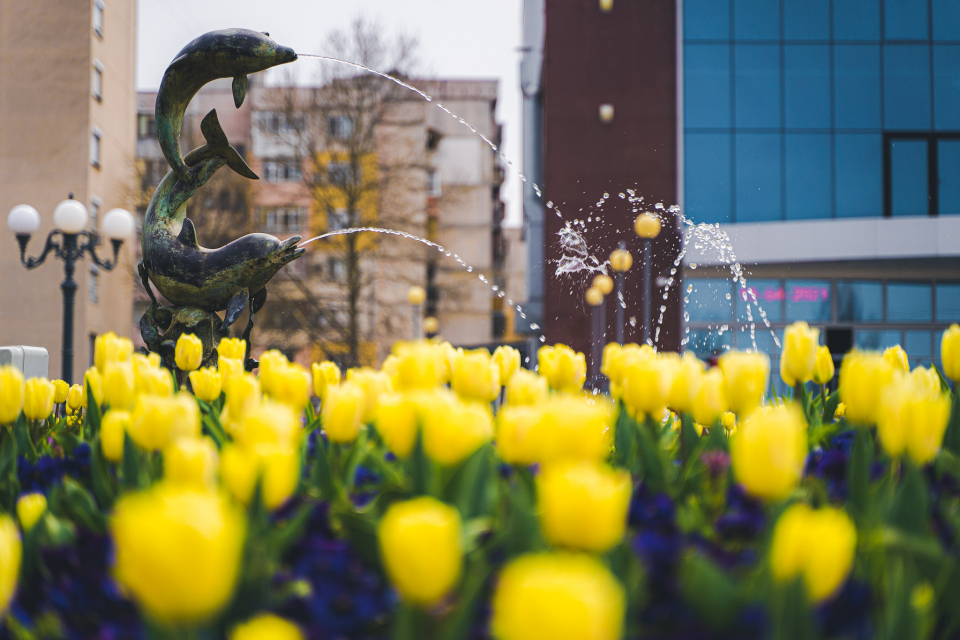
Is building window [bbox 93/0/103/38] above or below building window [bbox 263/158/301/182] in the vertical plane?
above

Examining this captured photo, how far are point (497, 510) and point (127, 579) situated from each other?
623mm

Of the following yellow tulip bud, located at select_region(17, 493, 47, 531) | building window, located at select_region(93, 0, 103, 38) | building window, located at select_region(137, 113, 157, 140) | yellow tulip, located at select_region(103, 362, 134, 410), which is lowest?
yellow tulip bud, located at select_region(17, 493, 47, 531)

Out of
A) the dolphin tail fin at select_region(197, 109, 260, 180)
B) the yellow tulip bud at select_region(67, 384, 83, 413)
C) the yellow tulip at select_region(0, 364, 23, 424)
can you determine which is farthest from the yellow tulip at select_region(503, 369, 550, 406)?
the dolphin tail fin at select_region(197, 109, 260, 180)

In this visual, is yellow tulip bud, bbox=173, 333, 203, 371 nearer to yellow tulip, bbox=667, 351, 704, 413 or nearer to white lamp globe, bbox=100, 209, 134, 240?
yellow tulip, bbox=667, 351, 704, 413

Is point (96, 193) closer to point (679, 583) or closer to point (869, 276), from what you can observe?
point (869, 276)

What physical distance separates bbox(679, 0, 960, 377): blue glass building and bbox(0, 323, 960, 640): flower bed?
2030 cm

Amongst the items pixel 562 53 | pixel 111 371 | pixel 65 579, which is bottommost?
pixel 65 579

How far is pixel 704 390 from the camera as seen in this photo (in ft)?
5.04

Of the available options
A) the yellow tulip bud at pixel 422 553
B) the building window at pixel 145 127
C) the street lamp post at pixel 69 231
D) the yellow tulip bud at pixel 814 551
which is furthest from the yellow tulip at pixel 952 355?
the building window at pixel 145 127

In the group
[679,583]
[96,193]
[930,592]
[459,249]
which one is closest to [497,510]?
[679,583]

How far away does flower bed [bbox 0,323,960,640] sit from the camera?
65cm

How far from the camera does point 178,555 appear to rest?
23.3 inches

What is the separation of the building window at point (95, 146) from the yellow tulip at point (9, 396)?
2917 centimetres

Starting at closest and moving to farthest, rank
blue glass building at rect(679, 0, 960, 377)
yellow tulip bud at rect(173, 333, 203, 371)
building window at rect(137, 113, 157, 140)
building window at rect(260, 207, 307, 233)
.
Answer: yellow tulip bud at rect(173, 333, 203, 371)
blue glass building at rect(679, 0, 960, 377)
building window at rect(260, 207, 307, 233)
building window at rect(137, 113, 157, 140)
